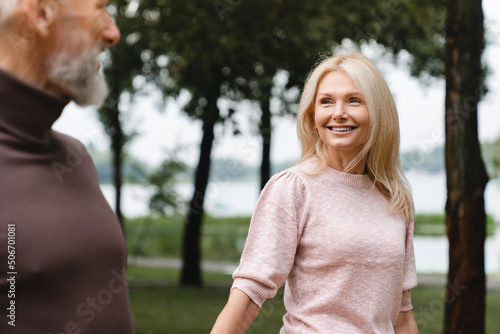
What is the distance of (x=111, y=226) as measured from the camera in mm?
1606

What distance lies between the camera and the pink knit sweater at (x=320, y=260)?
7.19 ft

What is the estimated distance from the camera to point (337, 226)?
7.39 feet

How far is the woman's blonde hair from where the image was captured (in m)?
2.34

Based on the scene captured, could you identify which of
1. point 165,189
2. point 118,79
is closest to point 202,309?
point 118,79

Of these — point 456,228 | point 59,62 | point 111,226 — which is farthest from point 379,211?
point 456,228

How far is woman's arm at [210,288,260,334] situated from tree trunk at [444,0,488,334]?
3217 millimetres

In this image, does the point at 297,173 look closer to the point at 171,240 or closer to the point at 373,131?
the point at 373,131

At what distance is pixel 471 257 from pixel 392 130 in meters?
2.91

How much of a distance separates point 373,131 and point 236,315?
81 centimetres

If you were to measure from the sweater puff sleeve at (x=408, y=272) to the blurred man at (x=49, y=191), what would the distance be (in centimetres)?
117

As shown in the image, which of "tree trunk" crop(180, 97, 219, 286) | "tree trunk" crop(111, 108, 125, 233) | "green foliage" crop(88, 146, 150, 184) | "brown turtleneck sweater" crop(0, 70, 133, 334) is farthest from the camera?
"green foliage" crop(88, 146, 150, 184)

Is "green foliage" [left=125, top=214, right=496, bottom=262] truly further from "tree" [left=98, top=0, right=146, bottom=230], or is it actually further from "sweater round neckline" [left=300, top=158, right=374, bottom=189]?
"sweater round neckline" [left=300, top=158, right=374, bottom=189]

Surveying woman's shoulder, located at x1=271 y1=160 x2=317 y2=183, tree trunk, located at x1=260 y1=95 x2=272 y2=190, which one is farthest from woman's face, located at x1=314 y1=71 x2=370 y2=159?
tree trunk, located at x1=260 y1=95 x2=272 y2=190

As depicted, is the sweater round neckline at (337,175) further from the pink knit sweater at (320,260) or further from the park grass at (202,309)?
the park grass at (202,309)
